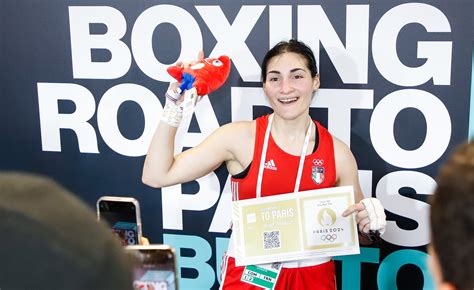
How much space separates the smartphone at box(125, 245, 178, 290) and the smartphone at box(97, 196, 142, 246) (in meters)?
0.33

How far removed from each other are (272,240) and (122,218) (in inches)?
28.8

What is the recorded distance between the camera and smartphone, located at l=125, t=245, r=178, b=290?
34.7 inches

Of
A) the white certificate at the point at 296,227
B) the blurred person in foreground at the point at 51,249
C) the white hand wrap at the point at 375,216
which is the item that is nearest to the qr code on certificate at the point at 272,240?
the white certificate at the point at 296,227

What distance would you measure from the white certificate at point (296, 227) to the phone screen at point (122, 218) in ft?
2.23

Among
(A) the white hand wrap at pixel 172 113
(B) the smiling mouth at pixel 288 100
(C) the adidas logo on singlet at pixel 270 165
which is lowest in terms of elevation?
(C) the adidas logo on singlet at pixel 270 165

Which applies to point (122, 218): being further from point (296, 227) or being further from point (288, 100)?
point (288, 100)

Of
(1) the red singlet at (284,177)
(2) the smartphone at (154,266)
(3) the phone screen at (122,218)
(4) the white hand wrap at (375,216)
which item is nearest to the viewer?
(2) the smartphone at (154,266)

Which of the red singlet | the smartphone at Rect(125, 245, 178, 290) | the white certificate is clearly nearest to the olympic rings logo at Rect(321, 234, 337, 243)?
the white certificate

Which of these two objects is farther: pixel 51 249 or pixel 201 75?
pixel 201 75

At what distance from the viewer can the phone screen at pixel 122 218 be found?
1.23 meters

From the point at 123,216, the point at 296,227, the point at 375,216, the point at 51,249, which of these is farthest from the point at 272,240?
the point at 51,249

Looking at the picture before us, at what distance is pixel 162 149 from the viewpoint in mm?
1930

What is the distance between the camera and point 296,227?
1.90 metres

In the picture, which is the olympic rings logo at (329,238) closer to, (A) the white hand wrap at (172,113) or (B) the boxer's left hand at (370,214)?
(B) the boxer's left hand at (370,214)
